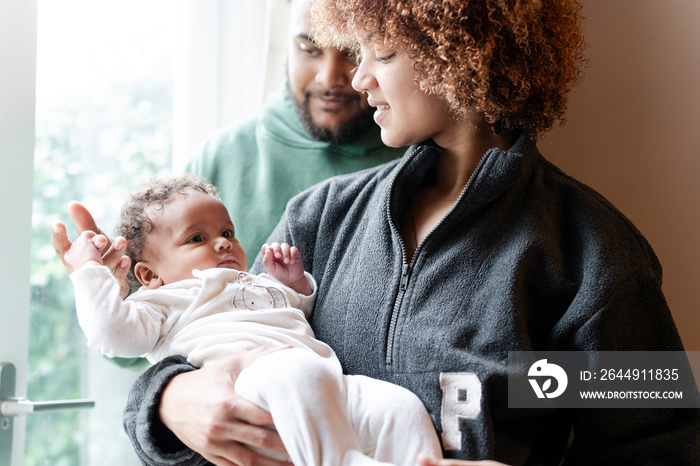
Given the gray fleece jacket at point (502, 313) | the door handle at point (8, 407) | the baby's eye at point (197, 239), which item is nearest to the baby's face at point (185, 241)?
the baby's eye at point (197, 239)

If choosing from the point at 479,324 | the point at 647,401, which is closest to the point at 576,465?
the point at 647,401

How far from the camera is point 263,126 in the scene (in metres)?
2.04

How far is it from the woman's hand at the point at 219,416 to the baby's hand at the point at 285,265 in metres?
0.28

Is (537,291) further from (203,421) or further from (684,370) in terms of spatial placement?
(203,421)

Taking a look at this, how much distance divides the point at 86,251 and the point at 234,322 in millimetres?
318

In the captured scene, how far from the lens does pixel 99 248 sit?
1.31 m

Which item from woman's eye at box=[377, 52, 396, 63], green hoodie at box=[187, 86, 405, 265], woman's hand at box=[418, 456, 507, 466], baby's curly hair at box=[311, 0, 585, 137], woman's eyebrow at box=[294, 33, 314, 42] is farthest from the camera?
green hoodie at box=[187, 86, 405, 265]

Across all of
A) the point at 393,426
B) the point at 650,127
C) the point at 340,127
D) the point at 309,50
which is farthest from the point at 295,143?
the point at 393,426

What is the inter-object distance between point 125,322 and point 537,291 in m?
0.78

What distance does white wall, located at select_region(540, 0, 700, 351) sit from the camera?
1562 mm

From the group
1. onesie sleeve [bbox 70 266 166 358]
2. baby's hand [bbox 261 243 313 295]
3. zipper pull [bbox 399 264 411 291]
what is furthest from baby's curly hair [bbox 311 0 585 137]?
onesie sleeve [bbox 70 266 166 358]

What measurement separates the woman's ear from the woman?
210 millimetres

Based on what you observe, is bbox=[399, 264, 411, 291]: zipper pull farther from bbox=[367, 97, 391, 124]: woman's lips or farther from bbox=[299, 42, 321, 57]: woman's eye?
bbox=[299, 42, 321, 57]: woman's eye

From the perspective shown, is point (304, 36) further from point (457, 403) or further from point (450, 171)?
point (457, 403)
